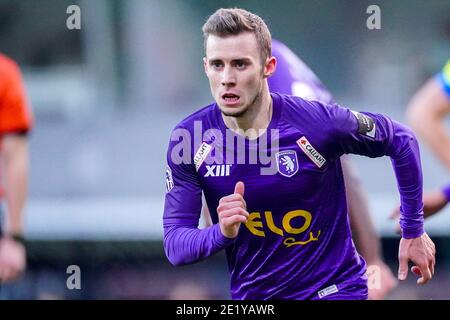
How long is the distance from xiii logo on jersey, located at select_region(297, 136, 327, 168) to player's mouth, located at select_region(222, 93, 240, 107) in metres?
0.32

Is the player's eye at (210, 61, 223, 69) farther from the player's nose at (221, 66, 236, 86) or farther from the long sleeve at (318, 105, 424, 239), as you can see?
the long sleeve at (318, 105, 424, 239)

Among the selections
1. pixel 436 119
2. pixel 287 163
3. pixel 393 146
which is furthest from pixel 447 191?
pixel 287 163

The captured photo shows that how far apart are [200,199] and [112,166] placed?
2.58 meters

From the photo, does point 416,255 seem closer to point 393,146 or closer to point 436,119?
point 393,146

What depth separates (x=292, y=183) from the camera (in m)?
4.61

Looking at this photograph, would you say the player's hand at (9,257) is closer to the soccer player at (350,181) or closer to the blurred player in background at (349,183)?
the blurred player in background at (349,183)

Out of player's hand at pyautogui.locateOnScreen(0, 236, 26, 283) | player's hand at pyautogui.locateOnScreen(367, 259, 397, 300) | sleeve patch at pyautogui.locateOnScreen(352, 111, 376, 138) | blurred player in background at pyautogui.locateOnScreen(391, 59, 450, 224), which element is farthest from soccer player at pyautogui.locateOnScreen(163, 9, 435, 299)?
player's hand at pyautogui.locateOnScreen(0, 236, 26, 283)

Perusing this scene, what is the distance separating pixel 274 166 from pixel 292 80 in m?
0.76

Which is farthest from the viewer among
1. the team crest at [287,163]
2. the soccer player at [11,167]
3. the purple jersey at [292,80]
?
the soccer player at [11,167]

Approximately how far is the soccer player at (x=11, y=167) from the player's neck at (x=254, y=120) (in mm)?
1616

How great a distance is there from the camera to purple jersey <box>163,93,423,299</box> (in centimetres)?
456

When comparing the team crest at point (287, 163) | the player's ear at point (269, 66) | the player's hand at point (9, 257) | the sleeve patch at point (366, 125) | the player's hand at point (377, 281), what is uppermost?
the player's ear at point (269, 66)

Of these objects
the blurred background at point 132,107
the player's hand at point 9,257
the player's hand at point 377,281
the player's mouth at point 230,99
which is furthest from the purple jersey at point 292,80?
the player's hand at point 9,257

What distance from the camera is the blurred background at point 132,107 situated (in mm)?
6742
